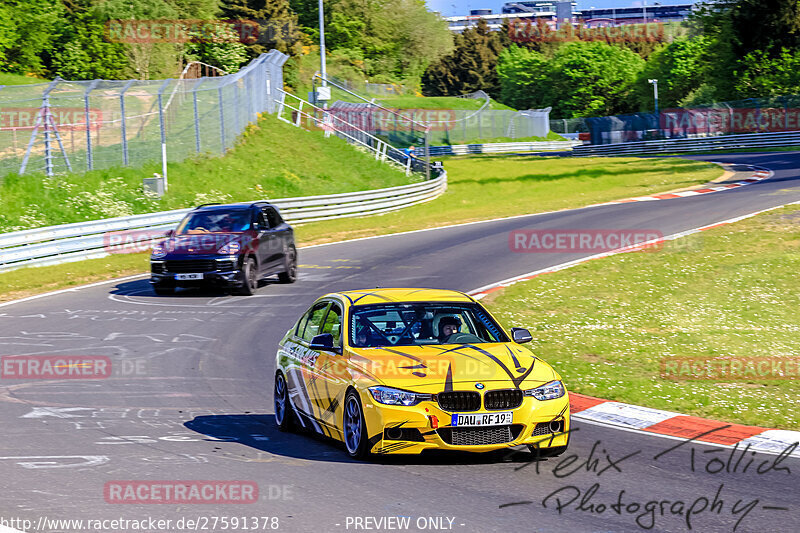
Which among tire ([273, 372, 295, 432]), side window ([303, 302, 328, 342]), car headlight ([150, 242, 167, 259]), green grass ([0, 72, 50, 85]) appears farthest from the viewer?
green grass ([0, 72, 50, 85])

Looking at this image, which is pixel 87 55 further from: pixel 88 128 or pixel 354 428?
pixel 354 428

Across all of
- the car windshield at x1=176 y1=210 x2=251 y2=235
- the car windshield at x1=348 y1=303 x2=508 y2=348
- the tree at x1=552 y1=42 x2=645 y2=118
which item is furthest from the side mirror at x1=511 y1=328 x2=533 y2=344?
the tree at x1=552 y1=42 x2=645 y2=118

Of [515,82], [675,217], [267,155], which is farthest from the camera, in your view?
[515,82]

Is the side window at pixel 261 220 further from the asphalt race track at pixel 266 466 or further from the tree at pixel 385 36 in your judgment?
the tree at pixel 385 36

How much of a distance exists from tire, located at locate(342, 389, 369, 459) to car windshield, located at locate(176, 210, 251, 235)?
12711 mm

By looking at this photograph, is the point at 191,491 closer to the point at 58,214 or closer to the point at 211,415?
the point at 211,415

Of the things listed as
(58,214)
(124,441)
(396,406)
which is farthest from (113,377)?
(58,214)

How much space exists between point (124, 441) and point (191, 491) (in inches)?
82.9

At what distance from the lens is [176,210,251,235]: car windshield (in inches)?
816

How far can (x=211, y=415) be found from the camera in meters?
10.4

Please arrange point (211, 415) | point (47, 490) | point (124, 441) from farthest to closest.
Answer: point (211, 415)
point (124, 441)
point (47, 490)

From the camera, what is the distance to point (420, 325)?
916cm

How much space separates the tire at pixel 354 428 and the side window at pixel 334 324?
81cm

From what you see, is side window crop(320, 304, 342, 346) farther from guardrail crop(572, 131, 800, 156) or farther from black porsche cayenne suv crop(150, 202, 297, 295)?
guardrail crop(572, 131, 800, 156)
